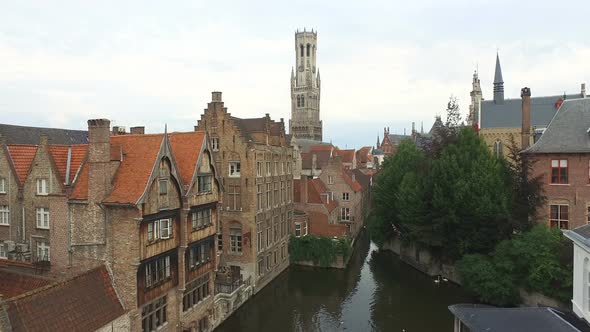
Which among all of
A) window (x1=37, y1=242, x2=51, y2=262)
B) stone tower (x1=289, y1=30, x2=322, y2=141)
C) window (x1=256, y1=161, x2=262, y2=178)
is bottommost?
window (x1=37, y1=242, x2=51, y2=262)

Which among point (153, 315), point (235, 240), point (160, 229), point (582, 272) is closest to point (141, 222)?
point (160, 229)

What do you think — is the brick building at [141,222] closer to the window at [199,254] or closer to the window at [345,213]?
the window at [199,254]

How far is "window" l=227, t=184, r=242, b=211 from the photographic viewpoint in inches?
1356

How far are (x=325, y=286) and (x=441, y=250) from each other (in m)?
11.7

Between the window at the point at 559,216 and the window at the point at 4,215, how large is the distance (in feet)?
131

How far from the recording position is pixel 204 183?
25.7 meters

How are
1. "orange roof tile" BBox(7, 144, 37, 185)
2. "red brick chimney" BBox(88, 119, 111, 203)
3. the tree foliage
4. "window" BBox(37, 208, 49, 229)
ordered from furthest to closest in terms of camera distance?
1. the tree foliage
2. "orange roof tile" BBox(7, 144, 37, 185)
3. "window" BBox(37, 208, 49, 229)
4. "red brick chimney" BBox(88, 119, 111, 203)

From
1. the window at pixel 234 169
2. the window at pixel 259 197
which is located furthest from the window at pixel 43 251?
the window at pixel 259 197

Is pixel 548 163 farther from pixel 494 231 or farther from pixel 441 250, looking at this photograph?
pixel 441 250

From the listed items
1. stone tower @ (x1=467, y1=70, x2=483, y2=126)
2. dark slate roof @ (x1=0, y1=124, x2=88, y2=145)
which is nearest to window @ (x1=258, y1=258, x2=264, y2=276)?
dark slate roof @ (x1=0, y1=124, x2=88, y2=145)

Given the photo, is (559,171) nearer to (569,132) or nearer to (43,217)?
(569,132)

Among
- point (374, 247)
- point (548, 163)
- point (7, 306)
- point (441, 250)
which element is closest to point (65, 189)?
point (7, 306)

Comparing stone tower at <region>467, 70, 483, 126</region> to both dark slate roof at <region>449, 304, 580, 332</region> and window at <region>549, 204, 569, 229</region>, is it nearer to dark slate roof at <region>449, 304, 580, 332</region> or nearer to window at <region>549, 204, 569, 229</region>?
window at <region>549, 204, 569, 229</region>

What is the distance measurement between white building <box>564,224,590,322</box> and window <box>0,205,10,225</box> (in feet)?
101
